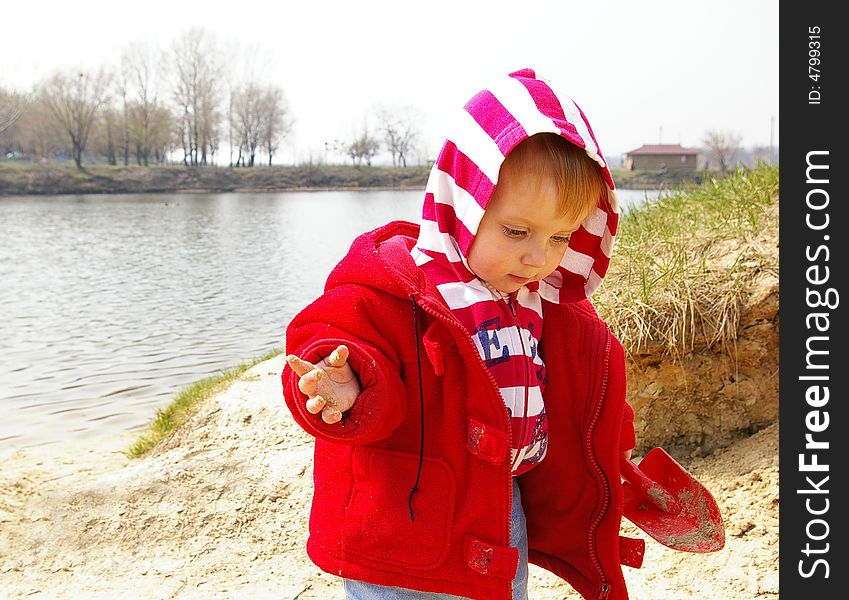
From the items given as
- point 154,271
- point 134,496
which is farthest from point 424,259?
point 154,271

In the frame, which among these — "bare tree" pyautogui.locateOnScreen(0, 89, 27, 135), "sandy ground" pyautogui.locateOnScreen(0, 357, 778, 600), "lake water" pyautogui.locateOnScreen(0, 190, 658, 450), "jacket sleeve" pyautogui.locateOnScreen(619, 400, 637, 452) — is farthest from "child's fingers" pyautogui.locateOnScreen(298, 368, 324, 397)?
"bare tree" pyautogui.locateOnScreen(0, 89, 27, 135)

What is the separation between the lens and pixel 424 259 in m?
1.60

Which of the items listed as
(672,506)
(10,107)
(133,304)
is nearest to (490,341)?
(672,506)

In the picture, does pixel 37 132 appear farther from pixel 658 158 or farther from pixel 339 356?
pixel 339 356

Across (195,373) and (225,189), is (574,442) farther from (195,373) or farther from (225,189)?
(225,189)

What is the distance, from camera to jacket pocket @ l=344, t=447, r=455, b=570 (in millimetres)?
1513

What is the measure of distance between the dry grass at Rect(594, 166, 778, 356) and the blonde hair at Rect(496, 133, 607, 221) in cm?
190

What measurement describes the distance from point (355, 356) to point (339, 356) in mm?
64

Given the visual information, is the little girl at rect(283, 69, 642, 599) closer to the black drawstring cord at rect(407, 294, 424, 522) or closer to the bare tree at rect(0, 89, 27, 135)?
the black drawstring cord at rect(407, 294, 424, 522)

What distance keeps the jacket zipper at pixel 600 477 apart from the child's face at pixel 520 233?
31 cm

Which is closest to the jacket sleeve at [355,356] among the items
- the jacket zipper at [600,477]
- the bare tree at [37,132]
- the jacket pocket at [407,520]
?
the jacket pocket at [407,520]

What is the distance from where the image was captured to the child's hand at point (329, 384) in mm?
1336

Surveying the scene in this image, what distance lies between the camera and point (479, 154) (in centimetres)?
147

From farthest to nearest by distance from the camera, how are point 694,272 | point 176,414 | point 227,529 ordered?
1. point 176,414
2. point 694,272
3. point 227,529
